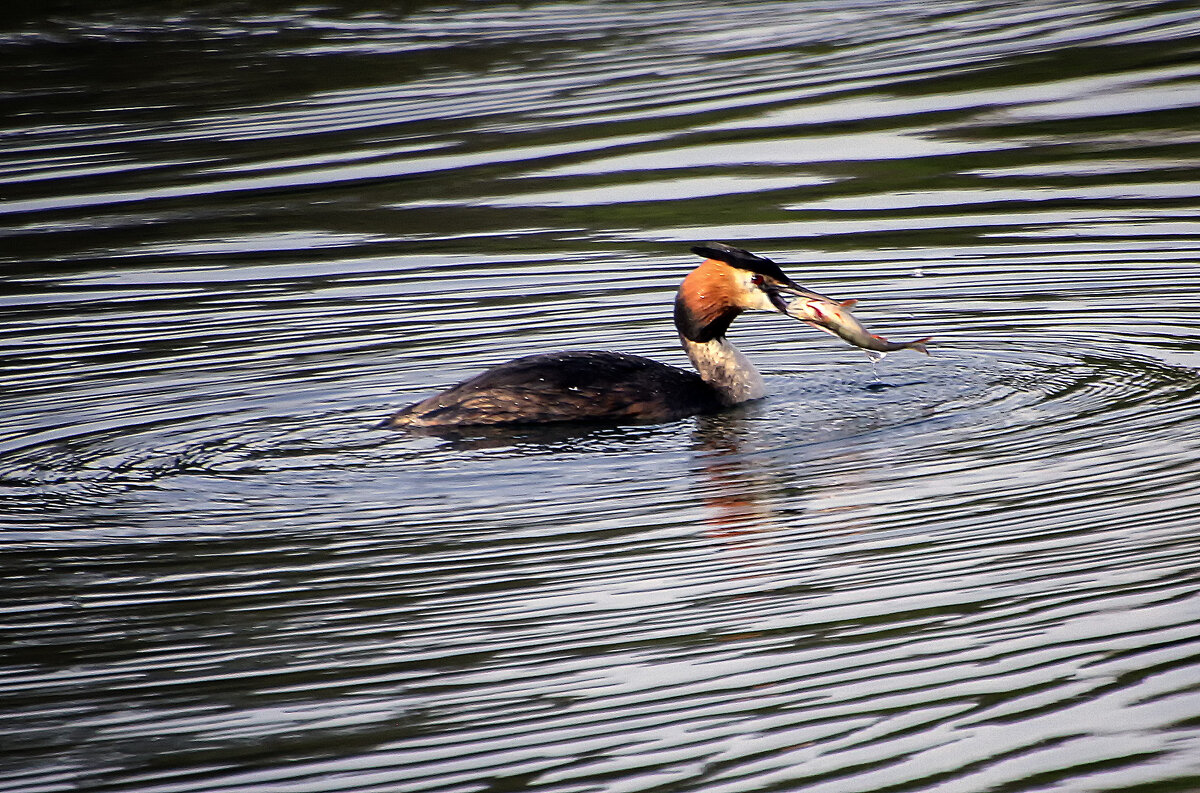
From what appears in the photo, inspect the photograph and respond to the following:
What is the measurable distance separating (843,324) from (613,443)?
1.36 metres

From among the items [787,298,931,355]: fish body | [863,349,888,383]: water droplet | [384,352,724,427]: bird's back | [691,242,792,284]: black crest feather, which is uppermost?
[691,242,792,284]: black crest feather

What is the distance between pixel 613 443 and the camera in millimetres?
8977

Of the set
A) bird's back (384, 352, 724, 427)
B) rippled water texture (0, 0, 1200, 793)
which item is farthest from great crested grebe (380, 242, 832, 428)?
rippled water texture (0, 0, 1200, 793)

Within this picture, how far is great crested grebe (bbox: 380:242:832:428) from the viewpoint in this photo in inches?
366

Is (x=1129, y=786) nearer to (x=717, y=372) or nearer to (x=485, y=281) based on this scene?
(x=717, y=372)

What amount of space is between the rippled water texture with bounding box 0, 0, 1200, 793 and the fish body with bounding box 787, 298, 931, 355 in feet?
1.00

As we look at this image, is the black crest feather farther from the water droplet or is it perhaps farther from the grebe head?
the water droplet

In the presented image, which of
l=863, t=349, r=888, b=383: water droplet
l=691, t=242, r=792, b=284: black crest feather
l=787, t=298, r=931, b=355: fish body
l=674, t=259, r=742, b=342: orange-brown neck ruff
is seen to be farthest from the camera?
l=863, t=349, r=888, b=383: water droplet

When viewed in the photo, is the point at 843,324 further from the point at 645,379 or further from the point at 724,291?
the point at 645,379

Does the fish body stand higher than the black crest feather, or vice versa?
the black crest feather

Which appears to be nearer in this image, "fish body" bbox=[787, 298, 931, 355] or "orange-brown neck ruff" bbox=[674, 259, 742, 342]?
"fish body" bbox=[787, 298, 931, 355]

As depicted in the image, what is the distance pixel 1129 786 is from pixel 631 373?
5.18 metres

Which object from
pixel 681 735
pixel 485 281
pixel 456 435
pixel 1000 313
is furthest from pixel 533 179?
pixel 681 735

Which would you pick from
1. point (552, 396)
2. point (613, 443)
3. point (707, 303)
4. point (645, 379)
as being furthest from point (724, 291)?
point (613, 443)
